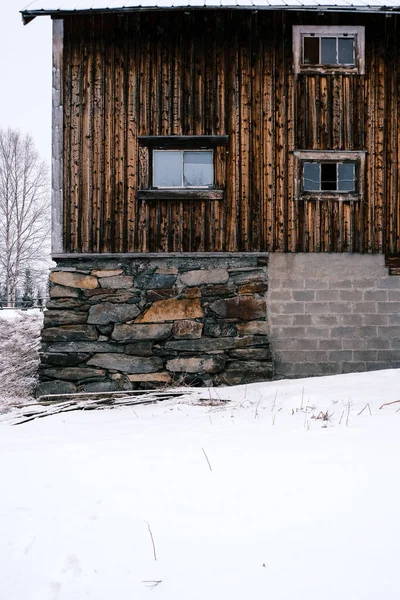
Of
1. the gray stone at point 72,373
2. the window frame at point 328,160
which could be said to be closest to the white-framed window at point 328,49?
the window frame at point 328,160

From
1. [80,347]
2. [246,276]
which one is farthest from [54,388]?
[246,276]

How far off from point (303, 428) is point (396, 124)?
673 cm

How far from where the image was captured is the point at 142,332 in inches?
317

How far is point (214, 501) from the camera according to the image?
2877mm

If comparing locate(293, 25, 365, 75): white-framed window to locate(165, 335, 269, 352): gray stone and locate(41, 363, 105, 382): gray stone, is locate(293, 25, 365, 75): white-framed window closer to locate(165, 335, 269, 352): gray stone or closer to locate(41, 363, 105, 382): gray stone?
locate(165, 335, 269, 352): gray stone

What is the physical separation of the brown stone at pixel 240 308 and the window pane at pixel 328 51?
15.9 ft

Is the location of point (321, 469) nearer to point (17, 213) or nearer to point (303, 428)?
point (303, 428)

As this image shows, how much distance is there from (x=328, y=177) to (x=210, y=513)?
718cm

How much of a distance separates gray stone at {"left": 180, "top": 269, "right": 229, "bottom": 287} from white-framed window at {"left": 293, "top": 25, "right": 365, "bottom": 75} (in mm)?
4161

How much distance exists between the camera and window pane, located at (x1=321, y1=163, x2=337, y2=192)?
8.40 meters

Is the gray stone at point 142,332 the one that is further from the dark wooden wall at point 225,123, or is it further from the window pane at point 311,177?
the window pane at point 311,177

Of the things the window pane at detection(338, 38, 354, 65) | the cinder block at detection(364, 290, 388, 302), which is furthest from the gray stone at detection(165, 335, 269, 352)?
the window pane at detection(338, 38, 354, 65)

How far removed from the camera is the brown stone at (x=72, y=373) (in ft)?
26.2

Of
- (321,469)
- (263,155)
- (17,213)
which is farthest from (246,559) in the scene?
(17,213)
